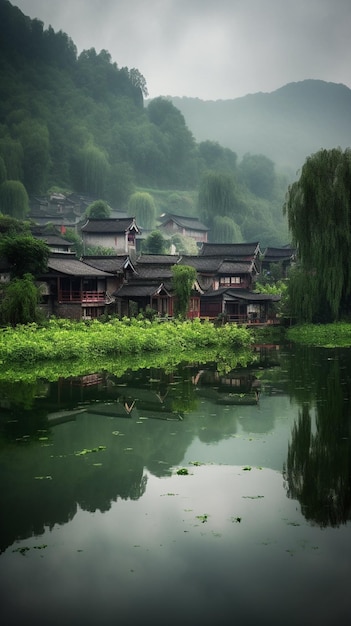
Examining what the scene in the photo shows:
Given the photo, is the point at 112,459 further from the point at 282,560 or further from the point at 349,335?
the point at 349,335

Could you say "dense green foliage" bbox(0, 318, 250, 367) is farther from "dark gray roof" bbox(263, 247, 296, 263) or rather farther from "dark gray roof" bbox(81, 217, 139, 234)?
"dark gray roof" bbox(263, 247, 296, 263)

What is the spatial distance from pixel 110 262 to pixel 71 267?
545cm

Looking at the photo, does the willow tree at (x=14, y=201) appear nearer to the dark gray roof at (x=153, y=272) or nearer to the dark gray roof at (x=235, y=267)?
the dark gray roof at (x=235, y=267)

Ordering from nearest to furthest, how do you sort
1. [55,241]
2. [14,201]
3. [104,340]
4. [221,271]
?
1. [104,340]
2. [221,271]
3. [55,241]
4. [14,201]

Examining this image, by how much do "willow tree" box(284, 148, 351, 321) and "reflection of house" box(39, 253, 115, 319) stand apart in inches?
548

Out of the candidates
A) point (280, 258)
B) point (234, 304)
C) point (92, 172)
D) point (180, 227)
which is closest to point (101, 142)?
point (92, 172)

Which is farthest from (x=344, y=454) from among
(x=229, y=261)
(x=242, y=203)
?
(x=242, y=203)

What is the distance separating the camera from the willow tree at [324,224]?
37.8 m

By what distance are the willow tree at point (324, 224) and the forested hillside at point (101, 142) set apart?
63717 millimetres

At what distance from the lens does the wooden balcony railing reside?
42.0 metres

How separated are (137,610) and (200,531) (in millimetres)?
2227

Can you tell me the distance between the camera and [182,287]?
1794 inches

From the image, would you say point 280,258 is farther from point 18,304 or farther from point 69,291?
point 18,304

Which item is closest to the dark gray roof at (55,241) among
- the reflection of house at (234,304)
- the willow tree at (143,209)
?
the reflection of house at (234,304)
